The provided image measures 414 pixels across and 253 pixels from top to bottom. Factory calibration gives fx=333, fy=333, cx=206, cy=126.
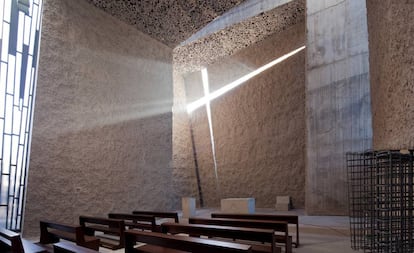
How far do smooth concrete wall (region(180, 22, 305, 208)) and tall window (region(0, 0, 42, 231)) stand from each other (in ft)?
20.0

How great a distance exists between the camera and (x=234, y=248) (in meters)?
2.21

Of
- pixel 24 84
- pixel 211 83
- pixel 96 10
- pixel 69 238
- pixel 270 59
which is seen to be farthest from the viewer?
pixel 211 83

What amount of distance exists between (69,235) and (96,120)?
293 cm

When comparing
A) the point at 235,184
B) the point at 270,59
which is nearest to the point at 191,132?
the point at 235,184

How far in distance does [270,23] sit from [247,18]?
0.69m

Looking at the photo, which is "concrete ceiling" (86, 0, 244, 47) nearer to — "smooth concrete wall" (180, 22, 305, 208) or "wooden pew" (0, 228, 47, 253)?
"smooth concrete wall" (180, 22, 305, 208)

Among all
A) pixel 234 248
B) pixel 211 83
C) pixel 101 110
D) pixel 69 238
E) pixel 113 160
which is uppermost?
pixel 211 83

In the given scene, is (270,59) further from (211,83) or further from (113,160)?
(113,160)

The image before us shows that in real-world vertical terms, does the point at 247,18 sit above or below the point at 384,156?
above

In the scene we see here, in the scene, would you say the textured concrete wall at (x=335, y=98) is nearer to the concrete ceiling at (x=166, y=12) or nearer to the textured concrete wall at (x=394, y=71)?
the concrete ceiling at (x=166, y=12)

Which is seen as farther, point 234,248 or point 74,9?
point 74,9

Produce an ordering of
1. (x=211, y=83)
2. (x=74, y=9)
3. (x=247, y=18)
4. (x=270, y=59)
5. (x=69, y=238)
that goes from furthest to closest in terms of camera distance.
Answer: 1. (x=211, y=83)
2. (x=270, y=59)
3. (x=247, y=18)
4. (x=74, y=9)
5. (x=69, y=238)

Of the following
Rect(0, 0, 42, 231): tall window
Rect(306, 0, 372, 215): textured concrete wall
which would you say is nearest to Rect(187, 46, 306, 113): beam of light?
Rect(306, 0, 372, 215): textured concrete wall

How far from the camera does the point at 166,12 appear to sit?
692 centimetres
